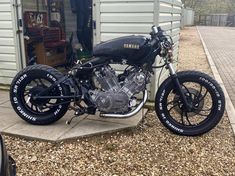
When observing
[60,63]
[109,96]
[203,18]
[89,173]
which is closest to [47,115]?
[109,96]

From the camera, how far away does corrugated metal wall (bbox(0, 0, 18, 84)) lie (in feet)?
16.1

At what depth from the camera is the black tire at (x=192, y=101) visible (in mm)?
3539

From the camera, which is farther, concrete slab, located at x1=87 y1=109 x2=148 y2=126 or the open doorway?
the open doorway

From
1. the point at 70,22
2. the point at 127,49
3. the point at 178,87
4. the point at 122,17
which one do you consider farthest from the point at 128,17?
the point at 70,22

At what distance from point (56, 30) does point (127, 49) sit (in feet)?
11.8

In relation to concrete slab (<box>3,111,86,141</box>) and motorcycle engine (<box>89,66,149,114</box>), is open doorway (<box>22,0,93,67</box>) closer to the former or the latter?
concrete slab (<box>3,111,86,141</box>)

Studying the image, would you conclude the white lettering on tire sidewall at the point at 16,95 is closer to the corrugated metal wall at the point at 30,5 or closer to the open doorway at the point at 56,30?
the open doorway at the point at 56,30

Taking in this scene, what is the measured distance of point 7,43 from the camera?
509 centimetres

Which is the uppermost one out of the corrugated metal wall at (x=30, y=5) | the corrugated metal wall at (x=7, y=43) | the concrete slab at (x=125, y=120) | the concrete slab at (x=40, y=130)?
the corrugated metal wall at (x=30, y=5)

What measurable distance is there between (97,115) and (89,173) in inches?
52.7

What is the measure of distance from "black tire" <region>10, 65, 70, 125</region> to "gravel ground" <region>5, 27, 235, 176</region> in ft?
1.25

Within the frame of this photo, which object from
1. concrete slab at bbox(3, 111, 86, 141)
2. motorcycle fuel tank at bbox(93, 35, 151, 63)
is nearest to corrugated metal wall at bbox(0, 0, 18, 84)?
concrete slab at bbox(3, 111, 86, 141)

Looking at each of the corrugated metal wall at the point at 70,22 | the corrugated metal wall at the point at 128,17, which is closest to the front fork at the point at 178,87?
the corrugated metal wall at the point at 128,17

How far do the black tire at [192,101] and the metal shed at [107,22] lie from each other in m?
0.83
